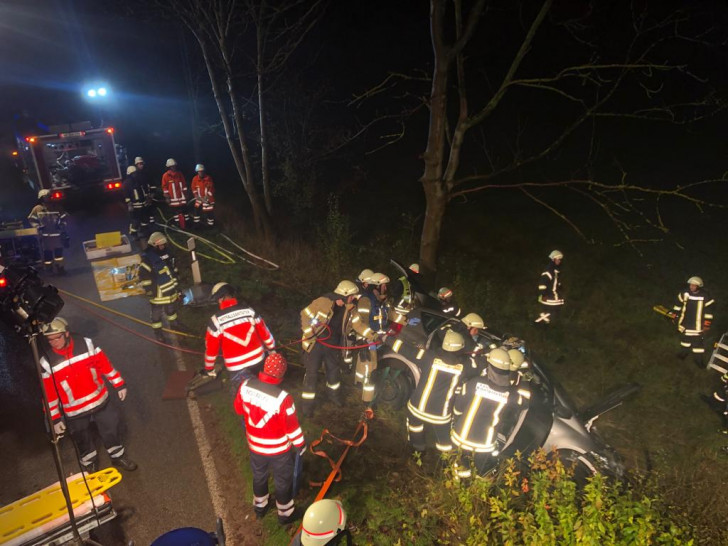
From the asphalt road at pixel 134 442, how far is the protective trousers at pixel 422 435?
248 centimetres

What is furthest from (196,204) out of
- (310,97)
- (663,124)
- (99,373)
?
(663,124)

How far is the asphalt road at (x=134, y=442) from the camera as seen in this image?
501 cm

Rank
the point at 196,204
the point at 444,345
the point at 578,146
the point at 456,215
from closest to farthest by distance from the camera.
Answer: the point at 444,345
the point at 196,204
the point at 456,215
the point at 578,146

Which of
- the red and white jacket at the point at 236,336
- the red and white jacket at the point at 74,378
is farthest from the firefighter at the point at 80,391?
the red and white jacket at the point at 236,336

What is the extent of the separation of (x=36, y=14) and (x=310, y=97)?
103 ft

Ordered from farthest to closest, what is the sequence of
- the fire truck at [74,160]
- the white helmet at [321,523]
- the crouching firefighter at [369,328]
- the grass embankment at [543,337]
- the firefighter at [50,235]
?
the fire truck at [74,160], the firefighter at [50,235], the crouching firefighter at [369,328], the grass embankment at [543,337], the white helmet at [321,523]

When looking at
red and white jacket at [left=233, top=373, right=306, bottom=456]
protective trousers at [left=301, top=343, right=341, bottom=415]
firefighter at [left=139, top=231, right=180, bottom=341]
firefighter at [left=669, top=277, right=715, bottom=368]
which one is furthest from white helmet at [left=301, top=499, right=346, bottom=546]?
firefighter at [left=669, top=277, right=715, bottom=368]

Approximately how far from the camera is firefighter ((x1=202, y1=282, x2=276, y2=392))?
5785mm

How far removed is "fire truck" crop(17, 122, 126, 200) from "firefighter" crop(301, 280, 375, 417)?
1320 centimetres

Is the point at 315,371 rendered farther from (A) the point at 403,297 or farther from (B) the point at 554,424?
(B) the point at 554,424

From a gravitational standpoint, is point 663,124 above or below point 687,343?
above

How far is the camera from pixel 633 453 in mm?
6578

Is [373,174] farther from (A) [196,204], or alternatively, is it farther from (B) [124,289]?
(B) [124,289]

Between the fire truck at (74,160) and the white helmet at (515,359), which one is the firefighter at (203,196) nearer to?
the fire truck at (74,160)
